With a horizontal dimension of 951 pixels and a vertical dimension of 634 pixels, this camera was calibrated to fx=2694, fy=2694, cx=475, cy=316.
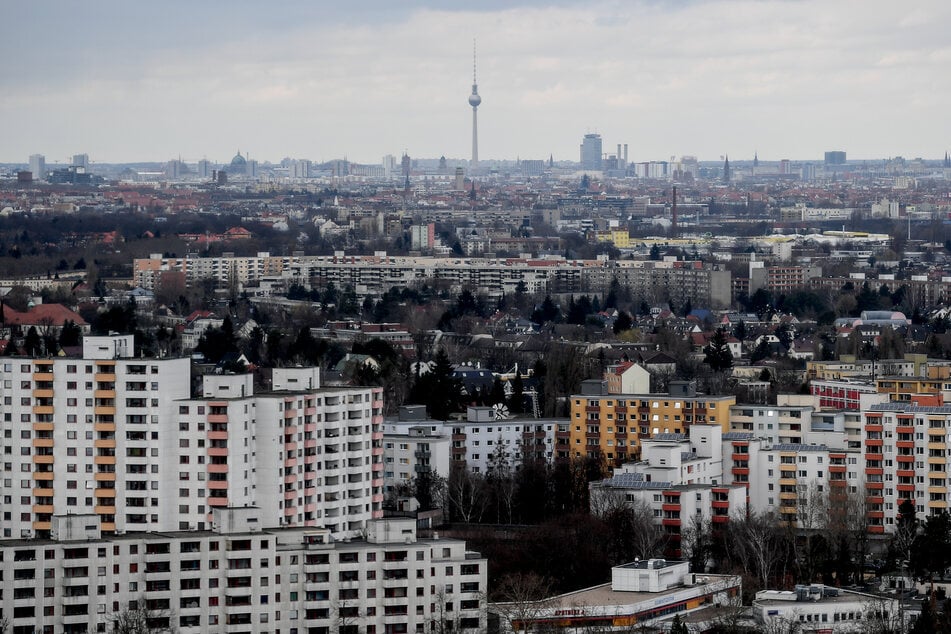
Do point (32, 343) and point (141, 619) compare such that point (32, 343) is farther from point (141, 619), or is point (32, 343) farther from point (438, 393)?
point (141, 619)

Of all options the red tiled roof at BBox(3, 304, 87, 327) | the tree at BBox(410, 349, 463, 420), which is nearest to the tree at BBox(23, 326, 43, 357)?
the red tiled roof at BBox(3, 304, 87, 327)

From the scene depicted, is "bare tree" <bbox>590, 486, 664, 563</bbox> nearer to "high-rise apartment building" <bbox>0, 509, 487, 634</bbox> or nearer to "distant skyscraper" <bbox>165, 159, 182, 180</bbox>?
"high-rise apartment building" <bbox>0, 509, 487, 634</bbox>

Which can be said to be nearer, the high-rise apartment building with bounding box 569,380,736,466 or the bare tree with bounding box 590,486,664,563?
the bare tree with bounding box 590,486,664,563

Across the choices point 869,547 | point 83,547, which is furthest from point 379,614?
point 869,547

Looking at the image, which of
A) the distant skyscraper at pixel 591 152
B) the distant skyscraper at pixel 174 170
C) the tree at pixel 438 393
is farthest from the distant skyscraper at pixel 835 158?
the tree at pixel 438 393

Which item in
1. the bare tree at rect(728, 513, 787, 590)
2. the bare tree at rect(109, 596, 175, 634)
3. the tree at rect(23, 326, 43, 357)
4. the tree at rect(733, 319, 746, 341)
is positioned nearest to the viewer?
the bare tree at rect(109, 596, 175, 634)

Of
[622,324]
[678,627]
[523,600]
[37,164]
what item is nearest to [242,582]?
[523,600]

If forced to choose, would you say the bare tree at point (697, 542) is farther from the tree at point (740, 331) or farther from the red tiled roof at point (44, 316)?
the tree at point (740, 331)
